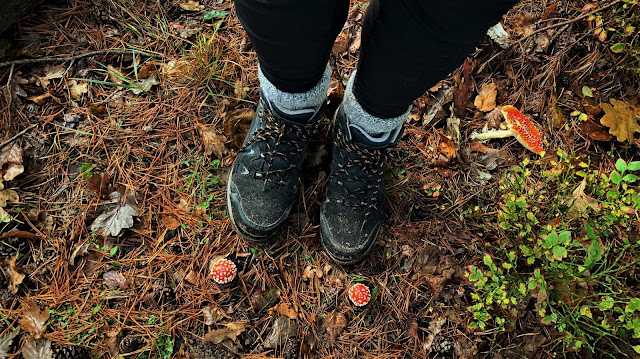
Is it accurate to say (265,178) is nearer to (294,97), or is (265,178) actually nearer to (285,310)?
(294,97)

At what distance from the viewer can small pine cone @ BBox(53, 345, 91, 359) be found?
5.44ft

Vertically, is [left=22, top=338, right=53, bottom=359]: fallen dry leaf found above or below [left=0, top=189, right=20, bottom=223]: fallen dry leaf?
below

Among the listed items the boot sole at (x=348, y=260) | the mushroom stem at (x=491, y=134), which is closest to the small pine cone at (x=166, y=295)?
the boot sole at (x=348, y=260)

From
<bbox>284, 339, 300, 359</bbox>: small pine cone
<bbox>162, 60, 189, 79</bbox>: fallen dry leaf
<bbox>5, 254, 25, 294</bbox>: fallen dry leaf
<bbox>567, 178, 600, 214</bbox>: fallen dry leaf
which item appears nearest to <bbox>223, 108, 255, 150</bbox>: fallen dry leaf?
<bbox>162, 60, 189, 79</bbox>: fallen dry leaf

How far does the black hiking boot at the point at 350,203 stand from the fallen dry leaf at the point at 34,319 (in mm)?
1183

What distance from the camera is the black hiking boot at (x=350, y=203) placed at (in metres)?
1.78

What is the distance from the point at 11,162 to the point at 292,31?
159 centimetres

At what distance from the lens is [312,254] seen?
190 cm

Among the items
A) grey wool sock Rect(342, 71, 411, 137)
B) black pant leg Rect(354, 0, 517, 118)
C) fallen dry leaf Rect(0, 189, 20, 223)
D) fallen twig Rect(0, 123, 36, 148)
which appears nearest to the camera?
black pant leg Rect(354, 0, 517, 118)

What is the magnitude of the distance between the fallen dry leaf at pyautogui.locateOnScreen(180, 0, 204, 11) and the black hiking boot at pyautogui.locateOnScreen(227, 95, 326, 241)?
0.88 m

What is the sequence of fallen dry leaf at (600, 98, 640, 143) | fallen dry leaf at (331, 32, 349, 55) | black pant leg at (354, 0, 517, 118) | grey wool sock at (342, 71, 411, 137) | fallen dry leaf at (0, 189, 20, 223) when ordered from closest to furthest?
black pant leg at (354, 0, 517, 118)
grey wool sock at (342, 71, 411, 137)
fallen dry leaf at (0, 189, 20, 223)
fallen dry leaf at (600, 98, 640, 143)
fallen dry leaf at (331, 32, 349, 55)

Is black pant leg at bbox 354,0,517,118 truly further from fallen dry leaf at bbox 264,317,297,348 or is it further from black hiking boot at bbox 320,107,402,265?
fallen dry leaf at bbox 264,317,297,348

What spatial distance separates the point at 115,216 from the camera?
6.20ft

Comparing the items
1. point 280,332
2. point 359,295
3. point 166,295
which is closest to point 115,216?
point 166,295
